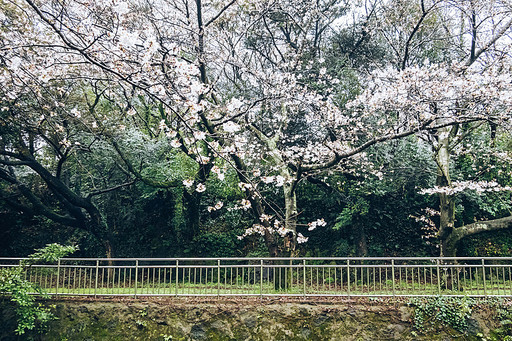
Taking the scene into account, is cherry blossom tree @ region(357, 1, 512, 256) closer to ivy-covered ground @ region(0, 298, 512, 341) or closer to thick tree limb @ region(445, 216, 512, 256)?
thick tree limb @ region(445, 216, 512, 256)

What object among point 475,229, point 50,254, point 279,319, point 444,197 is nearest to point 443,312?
point 475,229

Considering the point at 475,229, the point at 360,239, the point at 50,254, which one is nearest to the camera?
the point at 50,254

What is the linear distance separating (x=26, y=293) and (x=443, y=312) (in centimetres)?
937

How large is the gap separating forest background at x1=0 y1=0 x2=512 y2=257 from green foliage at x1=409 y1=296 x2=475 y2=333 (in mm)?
2334

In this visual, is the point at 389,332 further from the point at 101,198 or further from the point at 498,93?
the point at 101,198

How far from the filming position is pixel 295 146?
12930mm

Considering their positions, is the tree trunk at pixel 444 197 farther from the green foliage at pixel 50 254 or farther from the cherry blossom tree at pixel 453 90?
the green foliage at pixel 50 254

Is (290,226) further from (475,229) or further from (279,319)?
(475,229)

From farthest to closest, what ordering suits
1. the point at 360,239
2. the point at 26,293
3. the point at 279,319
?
the point at 360,239 < the point at 279,319 < the point at 26,293

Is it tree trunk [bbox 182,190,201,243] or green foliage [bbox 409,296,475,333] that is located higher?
tree trunk [bbox 182,190,201,243]

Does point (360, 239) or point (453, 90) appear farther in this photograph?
point (360, 239)

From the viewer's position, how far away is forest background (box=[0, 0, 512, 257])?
10539mm

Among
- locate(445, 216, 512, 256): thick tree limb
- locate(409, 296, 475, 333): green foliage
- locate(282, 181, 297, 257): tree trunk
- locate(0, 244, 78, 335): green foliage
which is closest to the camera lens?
locate(0, 244, 78, 335): green foliage

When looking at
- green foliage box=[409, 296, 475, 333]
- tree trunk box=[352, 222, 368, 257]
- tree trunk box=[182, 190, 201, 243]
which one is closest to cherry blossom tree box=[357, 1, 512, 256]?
green foliage box=[409, 296, 475, 333]
